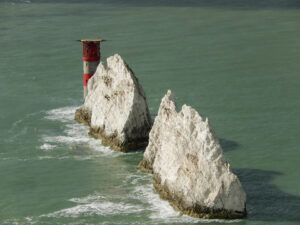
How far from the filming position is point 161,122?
2100 inches

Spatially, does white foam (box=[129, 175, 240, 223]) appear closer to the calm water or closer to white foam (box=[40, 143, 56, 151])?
the calm water

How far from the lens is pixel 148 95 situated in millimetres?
74625

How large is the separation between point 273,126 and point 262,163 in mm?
8525

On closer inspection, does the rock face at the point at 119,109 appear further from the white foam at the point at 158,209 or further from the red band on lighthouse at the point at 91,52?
the white foam at the point at 158,209

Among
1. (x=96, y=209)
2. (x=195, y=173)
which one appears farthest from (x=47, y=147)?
(x=195, y=173)

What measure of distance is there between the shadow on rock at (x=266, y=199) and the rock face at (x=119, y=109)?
338 inches

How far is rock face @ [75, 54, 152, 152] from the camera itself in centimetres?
5878

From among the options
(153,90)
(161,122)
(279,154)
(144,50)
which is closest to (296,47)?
(144,50)

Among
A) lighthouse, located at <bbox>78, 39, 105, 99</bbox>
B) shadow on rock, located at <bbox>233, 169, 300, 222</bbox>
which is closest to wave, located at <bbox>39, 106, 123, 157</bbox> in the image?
lighthouse, located at <bbox>78, 39, 105, 99</bbox>

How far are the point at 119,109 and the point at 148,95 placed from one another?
15051 mm

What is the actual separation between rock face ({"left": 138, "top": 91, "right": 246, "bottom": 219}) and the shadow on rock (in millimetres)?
1747

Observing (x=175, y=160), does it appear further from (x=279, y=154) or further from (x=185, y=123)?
(x=279, y=154)

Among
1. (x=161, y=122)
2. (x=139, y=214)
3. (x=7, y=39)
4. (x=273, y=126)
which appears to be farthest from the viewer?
(x=7, y=39)

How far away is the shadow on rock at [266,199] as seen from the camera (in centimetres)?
4722
